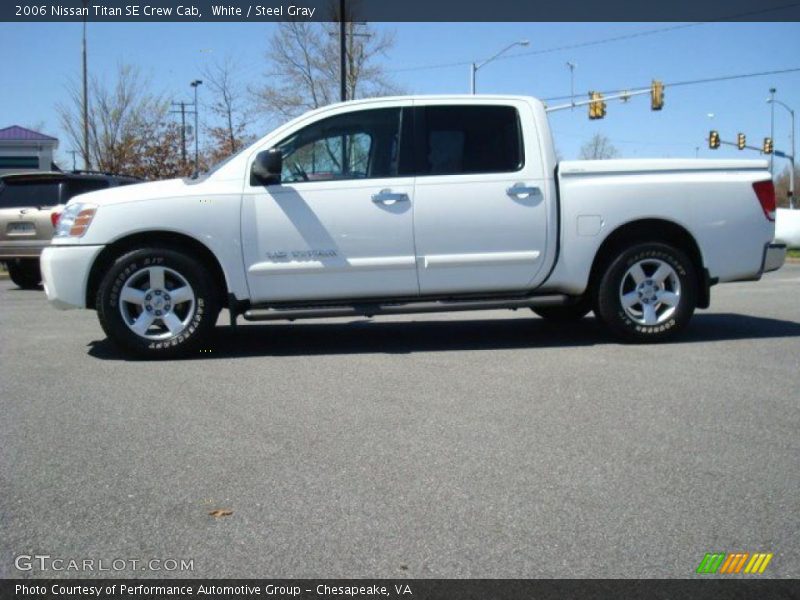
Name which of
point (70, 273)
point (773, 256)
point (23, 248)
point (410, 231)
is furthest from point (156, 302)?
point (23, 248)

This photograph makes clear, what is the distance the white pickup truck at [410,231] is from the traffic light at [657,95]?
20.9 meters

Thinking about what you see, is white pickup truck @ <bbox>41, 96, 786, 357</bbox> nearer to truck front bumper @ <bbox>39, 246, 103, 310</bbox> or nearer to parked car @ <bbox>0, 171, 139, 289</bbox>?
truck front bumper @ <bbox>39, 246, 103, 310</bbox>

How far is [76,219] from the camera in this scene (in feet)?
22.5

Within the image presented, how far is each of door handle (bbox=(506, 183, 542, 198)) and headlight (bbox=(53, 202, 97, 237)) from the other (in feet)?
10.8

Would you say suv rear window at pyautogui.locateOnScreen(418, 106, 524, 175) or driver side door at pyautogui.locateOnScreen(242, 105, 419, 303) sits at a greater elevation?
suv rear window at pyautogui.locateOnScreen(418, 106, 524, 175)

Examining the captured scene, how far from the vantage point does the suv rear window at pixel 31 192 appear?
13539mm

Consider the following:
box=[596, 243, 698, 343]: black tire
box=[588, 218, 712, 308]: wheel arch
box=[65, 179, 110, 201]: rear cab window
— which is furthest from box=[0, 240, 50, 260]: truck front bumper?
box=[596, 243, 698, 343]: black tire

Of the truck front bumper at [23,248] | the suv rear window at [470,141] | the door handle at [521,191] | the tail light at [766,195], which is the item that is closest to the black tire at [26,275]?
the truck front bumper at [23,248]

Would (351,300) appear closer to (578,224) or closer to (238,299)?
(238,299)

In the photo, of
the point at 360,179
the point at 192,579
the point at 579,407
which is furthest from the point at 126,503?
the point at 360,179

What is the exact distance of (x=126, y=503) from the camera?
376 centimetres

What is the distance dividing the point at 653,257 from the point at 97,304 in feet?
14.8

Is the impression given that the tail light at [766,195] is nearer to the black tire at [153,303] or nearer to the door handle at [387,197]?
the door handle at [387,197]

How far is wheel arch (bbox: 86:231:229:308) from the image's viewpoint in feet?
22.5
